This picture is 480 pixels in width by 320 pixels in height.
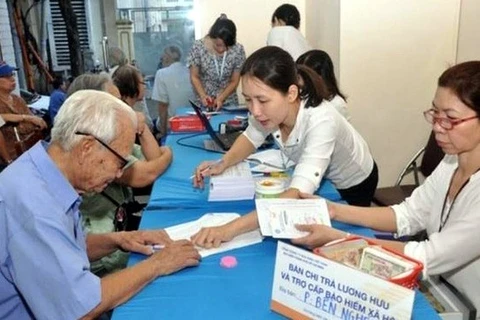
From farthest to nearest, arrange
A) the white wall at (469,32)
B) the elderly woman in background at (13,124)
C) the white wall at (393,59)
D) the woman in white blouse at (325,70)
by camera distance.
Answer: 1. the elderly woman in background at (13,124)
2. the white wall at (393,59)
3. the white wall at (469,32)
4. the woman in white blouse at (325,70)

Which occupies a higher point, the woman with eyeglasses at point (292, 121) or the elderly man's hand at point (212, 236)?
the woman with eyeglasses at point (292, 121)

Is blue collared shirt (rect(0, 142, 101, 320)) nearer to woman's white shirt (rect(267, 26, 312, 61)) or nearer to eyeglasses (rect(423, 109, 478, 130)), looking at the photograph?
eyeglasses (rect(423, 109, 478, 130))

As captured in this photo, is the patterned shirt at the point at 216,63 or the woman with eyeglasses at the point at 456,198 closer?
the woman with eyeglasses at the point at 456,198

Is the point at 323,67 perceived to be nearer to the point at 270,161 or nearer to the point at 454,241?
the point at 270,161

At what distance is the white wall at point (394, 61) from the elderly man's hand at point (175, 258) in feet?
7.66

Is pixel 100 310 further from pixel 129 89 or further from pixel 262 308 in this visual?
pixel 129 89

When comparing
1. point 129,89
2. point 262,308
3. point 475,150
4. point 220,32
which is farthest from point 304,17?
point 262,308

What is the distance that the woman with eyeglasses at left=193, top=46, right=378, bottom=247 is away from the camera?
154 cm

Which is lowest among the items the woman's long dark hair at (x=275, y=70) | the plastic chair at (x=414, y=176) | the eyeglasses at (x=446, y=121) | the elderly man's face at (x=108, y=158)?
the plastic chair at (x=414, y=176)

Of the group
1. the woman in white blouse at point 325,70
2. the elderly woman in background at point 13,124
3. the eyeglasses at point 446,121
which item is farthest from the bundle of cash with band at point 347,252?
the elderly woman in background at point 13,124

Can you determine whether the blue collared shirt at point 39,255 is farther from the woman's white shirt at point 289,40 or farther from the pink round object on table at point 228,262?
the woman's white shirt at point 289,40

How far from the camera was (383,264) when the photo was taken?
3.09ft

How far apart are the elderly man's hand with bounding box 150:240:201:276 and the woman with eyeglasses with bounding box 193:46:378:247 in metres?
0.08

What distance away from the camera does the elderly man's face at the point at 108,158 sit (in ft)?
3.78
